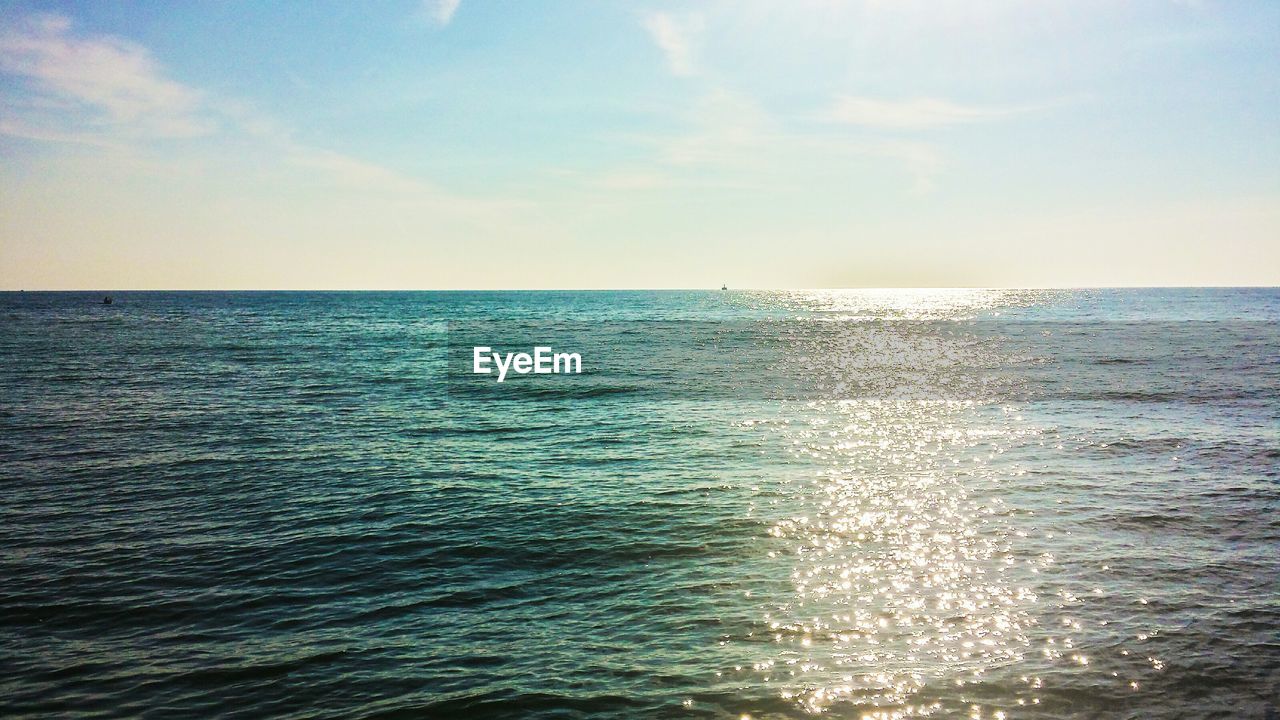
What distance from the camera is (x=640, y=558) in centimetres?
1919

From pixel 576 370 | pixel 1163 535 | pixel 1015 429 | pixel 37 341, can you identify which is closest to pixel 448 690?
pixel 1163 535

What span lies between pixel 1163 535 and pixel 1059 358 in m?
58.1

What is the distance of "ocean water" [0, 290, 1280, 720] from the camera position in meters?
13.0

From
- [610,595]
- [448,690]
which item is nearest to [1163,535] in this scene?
[610,595]

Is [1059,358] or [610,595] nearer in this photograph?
[610,595]

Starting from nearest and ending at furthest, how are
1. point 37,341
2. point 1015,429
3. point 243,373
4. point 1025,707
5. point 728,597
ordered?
1. point 1025,707
2. point 728,597
3. point 1015,429
4. point 243,373
5. point 37,341

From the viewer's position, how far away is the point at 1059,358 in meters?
71.8

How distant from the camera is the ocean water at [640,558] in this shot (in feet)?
42.6

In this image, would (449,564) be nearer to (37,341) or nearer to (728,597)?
Result: (728,597)

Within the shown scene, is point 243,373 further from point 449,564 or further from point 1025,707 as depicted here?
point 1025,707

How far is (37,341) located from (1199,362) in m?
121

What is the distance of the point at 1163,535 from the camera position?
20375mm

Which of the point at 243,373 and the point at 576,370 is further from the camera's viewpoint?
the point at 576,370

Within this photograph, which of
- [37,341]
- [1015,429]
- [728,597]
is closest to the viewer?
[728,597]
